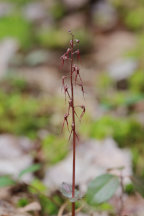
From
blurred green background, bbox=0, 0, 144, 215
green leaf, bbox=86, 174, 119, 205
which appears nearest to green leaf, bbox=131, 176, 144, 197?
green leaf, bbox=86, 174, 119, 205

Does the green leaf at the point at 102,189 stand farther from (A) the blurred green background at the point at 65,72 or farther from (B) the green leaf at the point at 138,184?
(A) the blurred green background at the point at 65,72

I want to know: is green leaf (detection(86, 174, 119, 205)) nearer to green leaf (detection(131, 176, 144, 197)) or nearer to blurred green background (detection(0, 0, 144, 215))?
green leaf (detection(131, 176, 144, 197))

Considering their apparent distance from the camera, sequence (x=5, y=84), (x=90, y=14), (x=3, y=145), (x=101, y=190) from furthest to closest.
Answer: (x=90, y=14) → (x=5, y=84) → (x=3, y=145) → (x=101, y=190)

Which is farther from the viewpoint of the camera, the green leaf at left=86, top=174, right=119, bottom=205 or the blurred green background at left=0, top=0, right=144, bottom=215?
the blurred green background at left=0, top=0, right=144, bottom=215

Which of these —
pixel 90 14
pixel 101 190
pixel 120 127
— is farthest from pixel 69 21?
pixel 101 190

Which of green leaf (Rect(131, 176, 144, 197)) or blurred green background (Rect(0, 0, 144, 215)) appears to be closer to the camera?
green leaf (Rect(131, 176, 144, 197))

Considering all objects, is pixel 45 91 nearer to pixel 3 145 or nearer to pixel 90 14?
pixel 3 145

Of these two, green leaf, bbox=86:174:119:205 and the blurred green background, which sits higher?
the blurred green background

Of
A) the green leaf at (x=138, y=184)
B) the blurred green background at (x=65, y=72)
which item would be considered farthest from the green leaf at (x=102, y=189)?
the blurred green background at (x=65, y=72)
